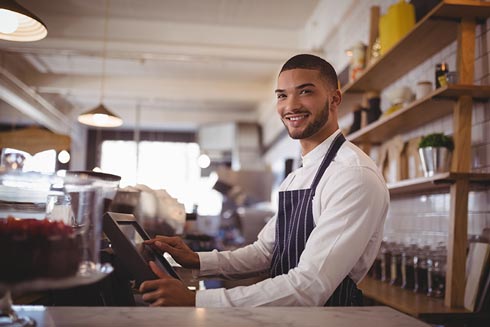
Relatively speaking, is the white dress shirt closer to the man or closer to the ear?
the man

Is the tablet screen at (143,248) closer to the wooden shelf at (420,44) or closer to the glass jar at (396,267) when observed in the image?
the wooden shelf at (420,44)

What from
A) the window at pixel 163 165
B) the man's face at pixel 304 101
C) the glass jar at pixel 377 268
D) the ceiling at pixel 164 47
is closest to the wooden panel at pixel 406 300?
the glass jar at pixel 377 268

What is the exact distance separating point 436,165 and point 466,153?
0.68 ft

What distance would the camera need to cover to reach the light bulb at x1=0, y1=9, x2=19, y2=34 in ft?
9.57

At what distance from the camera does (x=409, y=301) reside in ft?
8.66

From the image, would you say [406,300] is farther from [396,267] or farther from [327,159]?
[327,159]

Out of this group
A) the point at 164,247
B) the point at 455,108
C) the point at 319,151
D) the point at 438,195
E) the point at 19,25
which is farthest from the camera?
the point at 438,195

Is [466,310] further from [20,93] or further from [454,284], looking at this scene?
[20,93]

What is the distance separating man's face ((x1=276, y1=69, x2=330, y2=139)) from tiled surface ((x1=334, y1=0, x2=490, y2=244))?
3.91ft

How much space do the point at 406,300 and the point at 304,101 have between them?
1354 millimetres

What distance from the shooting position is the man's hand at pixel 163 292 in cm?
137

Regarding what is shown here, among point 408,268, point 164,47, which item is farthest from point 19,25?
point 164,47

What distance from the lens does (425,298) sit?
2.74 metres

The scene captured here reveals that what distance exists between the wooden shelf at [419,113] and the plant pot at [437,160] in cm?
27
